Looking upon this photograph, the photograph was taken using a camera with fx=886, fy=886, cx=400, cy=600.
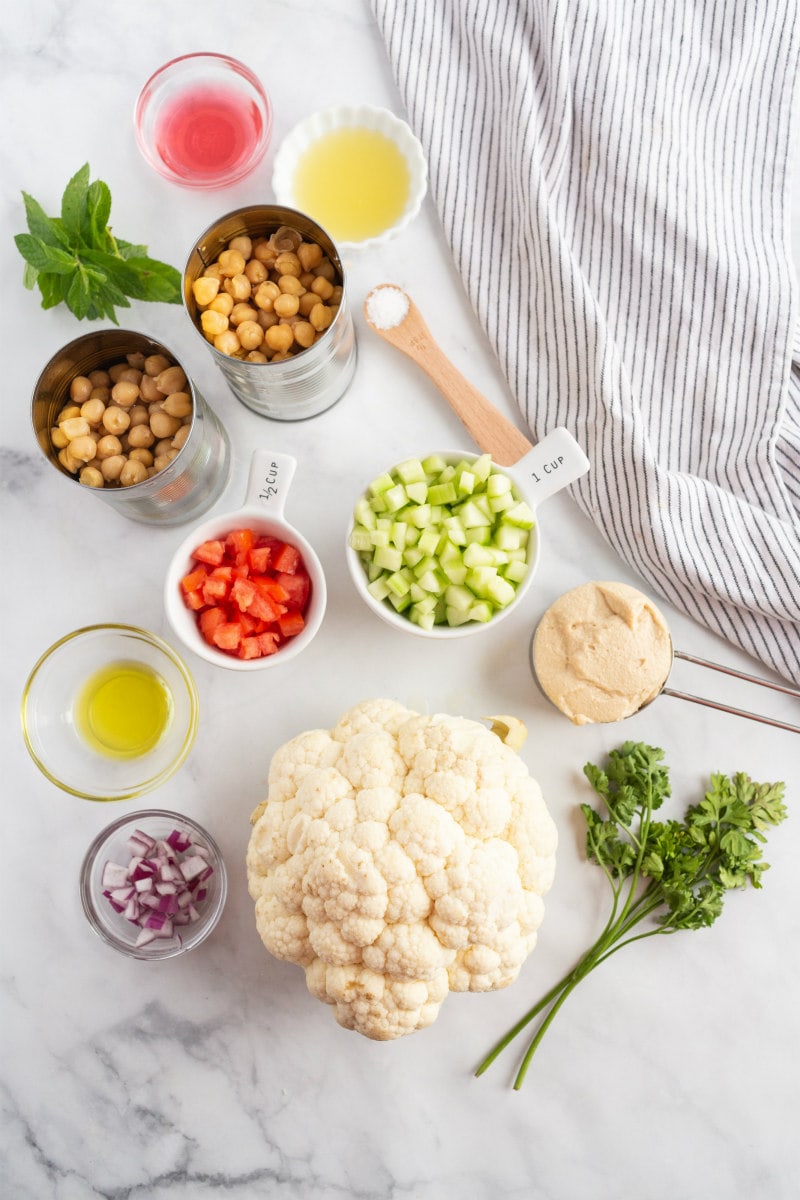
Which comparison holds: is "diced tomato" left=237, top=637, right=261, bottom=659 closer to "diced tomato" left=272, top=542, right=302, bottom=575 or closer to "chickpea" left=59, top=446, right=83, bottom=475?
"diced tomato" left=272, top=542, right=302, bottom=575

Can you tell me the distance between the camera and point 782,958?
A: 68.4 inches

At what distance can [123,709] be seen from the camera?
5.66ft

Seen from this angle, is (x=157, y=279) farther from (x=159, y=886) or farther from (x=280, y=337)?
(x=159, y=886)

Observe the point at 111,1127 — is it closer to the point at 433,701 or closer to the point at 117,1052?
→ the point at 117,1052

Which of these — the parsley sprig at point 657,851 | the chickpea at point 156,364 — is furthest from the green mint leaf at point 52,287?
the parsley sprig at point 657,851

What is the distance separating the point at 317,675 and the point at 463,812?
45 cm

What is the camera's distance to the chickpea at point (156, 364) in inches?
62.7

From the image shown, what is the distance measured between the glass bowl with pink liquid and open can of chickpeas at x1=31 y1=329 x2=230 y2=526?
0.47m

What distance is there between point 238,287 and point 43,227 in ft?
1.21

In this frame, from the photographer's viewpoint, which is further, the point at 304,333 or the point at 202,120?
the point at 202,120

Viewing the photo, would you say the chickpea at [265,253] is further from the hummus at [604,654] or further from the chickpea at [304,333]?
the hummus at [604,654]

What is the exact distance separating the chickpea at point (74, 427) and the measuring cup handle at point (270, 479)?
0.31 meters

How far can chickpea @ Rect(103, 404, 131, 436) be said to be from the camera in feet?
5.19

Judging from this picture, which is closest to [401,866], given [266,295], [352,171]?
[266,295]
